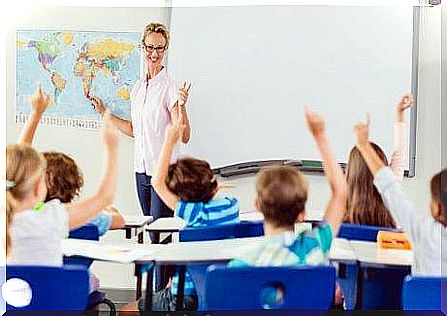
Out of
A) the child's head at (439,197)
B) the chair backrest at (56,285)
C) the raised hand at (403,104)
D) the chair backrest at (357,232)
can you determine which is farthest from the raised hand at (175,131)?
the child's head at (439,197)

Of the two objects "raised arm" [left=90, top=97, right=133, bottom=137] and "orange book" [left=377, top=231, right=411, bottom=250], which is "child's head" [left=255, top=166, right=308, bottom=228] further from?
"raised arm" [left=90, top=97, right=133, bottom=137]

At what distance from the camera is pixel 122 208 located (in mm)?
2838

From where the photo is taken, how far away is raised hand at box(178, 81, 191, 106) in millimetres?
2863

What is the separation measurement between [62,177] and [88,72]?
1.18ft

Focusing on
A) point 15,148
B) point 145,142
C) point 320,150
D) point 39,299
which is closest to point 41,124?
point 15,148

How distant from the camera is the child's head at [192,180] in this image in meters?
2.84

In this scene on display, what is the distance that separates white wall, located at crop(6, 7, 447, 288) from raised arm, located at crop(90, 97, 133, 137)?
1.2 inches

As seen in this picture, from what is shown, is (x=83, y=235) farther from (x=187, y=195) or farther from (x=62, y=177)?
(x=187, y=195)

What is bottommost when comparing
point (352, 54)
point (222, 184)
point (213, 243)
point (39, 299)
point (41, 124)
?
point (39, 299)

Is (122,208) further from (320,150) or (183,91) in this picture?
(320,150)

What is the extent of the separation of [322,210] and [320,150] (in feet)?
0.65

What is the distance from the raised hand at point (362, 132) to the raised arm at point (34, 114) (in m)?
1.03

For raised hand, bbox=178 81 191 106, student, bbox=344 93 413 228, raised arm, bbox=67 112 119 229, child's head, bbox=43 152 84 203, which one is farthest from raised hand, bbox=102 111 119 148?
student, bbox=344 93 413 228

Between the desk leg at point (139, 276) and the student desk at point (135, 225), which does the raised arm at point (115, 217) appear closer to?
the student desk at point (135, 225)
